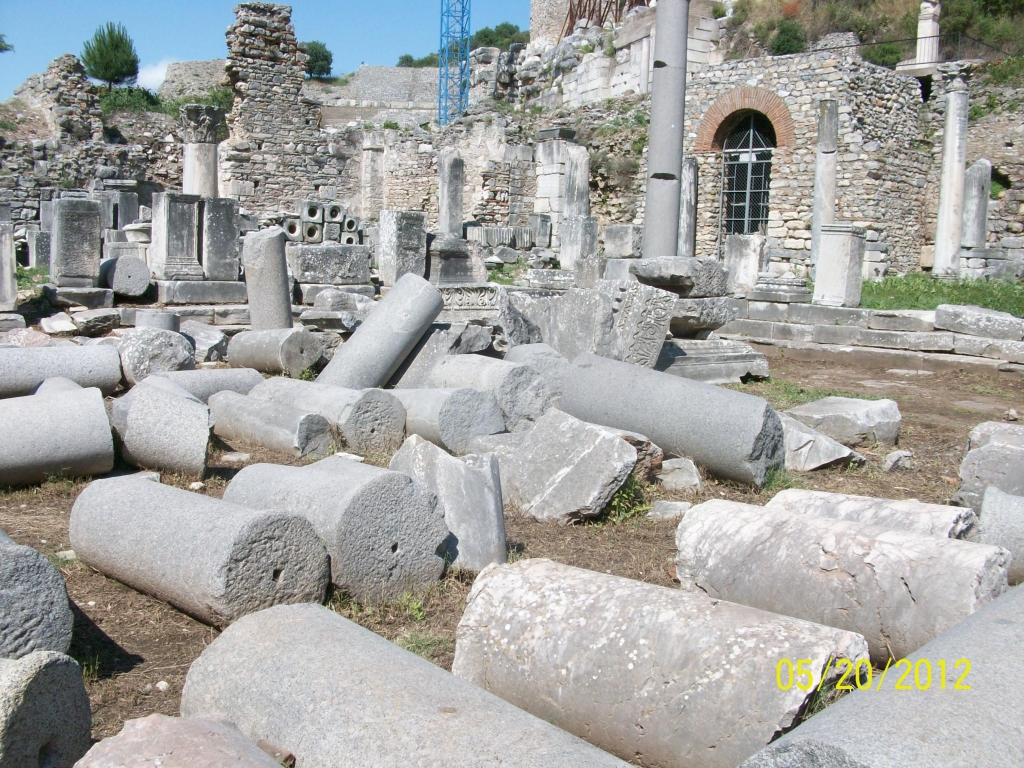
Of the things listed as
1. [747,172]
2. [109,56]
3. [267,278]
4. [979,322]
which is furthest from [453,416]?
[109,56]

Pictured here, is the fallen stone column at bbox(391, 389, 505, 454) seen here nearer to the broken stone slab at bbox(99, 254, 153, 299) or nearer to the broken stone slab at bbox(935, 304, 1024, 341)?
the broken stone slab at bbox(99, 254, 153, 299)

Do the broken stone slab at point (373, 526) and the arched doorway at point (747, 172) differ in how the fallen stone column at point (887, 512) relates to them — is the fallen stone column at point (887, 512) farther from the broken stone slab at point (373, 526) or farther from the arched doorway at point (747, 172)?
the arched doorway at point (747, 172)

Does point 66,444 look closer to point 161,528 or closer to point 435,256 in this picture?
point 161,528

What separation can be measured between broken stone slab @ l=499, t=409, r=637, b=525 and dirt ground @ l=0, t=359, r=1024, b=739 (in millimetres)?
120

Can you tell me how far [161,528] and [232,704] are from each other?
1343mm

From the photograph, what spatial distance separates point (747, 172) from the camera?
21562 mm

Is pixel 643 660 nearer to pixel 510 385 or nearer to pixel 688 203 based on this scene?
pixel 510 385

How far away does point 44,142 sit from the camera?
2288 centimetres

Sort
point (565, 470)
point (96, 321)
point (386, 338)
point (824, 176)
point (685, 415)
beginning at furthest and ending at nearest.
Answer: point (824, 176) → point (96, 321) → point (386, 338) → point (685, 415) → point (565, 470)

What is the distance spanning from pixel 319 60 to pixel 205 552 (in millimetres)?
55688

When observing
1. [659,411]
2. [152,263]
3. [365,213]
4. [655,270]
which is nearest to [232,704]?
[659,411]

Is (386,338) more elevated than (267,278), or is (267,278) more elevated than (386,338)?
(267,278)

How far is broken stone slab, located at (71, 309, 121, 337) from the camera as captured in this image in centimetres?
1013

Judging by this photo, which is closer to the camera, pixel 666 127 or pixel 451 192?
pixel 666 127
